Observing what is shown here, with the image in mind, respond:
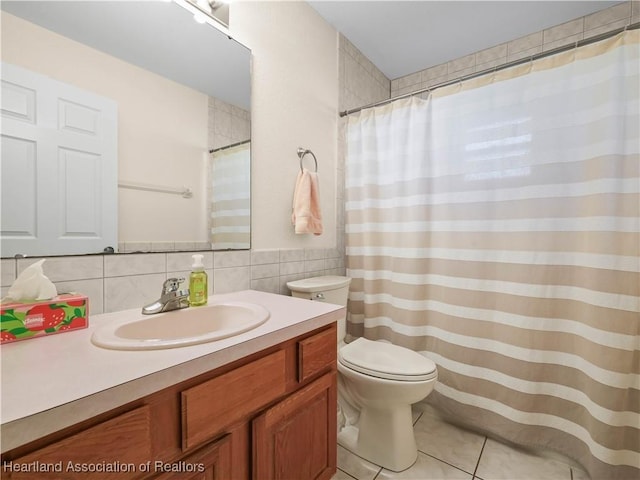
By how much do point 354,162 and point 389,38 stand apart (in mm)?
953

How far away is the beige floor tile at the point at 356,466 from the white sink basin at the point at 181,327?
912 millimetres

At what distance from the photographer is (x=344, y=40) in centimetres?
208

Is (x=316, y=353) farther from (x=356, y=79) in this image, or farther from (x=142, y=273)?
(x=356, y=79)

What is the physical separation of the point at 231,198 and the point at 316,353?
0.80 metres

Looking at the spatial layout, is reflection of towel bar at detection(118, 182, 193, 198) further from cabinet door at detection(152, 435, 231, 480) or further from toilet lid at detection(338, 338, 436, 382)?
toilet lid at detection(338, 338, 436, 382)

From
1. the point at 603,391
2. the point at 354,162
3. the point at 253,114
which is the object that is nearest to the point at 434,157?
the point at 354,162

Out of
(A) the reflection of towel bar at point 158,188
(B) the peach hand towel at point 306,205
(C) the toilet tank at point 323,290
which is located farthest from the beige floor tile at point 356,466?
(A) the reflection of towel bar at point 158,188

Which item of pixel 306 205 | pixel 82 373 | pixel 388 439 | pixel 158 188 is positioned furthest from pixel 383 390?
pixel 158 188

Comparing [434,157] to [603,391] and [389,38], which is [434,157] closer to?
[389,38]

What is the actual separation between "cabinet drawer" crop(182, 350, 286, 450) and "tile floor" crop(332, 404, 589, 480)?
A: 0.84m

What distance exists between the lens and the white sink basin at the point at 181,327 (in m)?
0.68

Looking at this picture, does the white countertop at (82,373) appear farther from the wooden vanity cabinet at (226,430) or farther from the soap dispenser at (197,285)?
the soap dispenser at (197,285)

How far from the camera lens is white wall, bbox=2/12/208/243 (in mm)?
872

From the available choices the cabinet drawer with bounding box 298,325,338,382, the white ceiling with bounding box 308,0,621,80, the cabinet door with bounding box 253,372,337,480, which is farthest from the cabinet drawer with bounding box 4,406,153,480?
the white ceiling with bounding box 308,0,621,80
